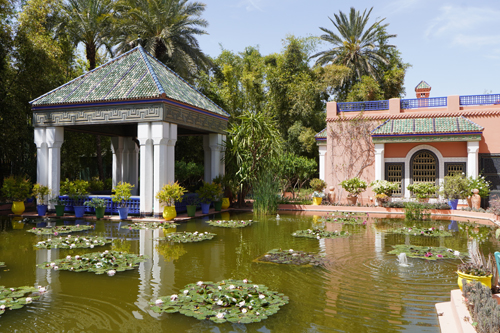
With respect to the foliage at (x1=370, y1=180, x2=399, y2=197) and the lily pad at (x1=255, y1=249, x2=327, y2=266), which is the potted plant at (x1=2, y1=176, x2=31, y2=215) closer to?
the lily pad at (x1=255, y1=249, x2=327, y2=266)

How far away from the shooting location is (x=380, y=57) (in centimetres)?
2898

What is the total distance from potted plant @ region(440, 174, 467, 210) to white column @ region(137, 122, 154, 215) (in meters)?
12.1

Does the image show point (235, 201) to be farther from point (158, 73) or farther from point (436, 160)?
point (436, 160)

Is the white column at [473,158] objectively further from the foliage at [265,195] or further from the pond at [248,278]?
the foliage at [265,195]

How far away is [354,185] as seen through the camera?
18500 millimetres

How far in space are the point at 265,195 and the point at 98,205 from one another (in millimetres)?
6221

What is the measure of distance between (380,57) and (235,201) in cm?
1767

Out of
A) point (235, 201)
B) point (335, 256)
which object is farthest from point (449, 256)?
point (235, 201)

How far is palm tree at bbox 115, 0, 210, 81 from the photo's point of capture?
21.4 meters

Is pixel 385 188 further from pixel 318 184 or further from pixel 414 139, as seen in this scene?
pixel 318 184

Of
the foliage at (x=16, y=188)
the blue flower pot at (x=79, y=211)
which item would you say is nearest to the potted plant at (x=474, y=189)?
the blue flower pot at (x=79, y=211)

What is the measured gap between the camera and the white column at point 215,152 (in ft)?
55.8

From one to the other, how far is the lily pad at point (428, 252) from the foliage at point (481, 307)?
3.22 m

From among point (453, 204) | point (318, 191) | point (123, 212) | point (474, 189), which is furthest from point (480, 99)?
point (123, 212)
